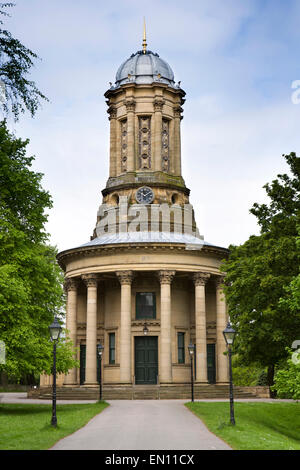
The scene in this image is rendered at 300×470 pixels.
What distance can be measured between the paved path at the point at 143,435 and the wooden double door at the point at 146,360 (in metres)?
23.7

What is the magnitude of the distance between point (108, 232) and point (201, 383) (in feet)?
55.1

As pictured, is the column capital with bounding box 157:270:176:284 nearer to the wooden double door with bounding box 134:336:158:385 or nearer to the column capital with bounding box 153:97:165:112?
the wooden double door with bounding box 134:336:158:385

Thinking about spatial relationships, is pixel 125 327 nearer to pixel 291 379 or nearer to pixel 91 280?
pixel 91 280

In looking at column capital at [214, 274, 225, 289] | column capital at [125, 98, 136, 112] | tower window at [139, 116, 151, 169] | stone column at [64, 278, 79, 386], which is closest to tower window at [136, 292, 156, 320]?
stone column at [64, 278, 79, 386]

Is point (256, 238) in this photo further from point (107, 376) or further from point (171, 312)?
point (107, 376)

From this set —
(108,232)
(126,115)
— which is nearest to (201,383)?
(108,232)

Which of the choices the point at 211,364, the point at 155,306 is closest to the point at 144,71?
the point at 155,306

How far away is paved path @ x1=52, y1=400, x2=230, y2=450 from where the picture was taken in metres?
15.9

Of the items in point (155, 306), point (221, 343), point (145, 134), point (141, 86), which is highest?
point (141, 86)

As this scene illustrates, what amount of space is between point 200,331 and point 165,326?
3.07m

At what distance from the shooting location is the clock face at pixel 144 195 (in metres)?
55.8

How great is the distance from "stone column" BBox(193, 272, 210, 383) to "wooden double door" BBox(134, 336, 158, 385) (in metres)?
4.13

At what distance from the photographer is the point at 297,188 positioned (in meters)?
32.4

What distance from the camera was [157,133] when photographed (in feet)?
190
